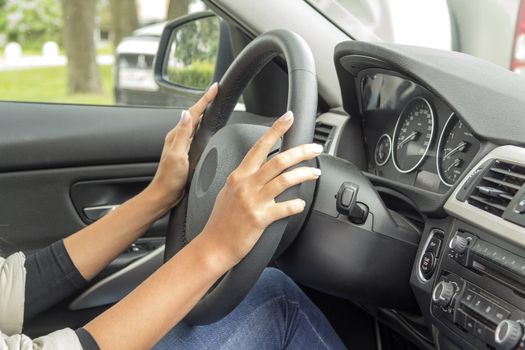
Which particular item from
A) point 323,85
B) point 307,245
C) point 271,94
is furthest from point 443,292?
point 271,94

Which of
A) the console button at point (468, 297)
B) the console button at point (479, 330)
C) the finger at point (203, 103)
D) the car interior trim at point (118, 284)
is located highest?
the finger at point (203, 103)

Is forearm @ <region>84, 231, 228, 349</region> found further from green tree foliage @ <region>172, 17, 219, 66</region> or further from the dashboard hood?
green tree foliage @ <region>172, 17, 219, 66</region>

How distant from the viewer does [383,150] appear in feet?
5.11

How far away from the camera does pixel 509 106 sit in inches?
46.6

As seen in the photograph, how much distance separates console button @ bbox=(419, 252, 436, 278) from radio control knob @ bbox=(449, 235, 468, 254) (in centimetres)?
8

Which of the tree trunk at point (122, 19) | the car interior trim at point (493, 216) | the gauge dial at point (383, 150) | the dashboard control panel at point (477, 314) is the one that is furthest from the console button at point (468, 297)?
the tree trunk at point (122, 19)

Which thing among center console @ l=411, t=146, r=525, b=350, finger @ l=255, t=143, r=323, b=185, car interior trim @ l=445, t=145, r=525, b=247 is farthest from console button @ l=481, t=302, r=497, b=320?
finger @ l=255, t=143, r=323, b=185

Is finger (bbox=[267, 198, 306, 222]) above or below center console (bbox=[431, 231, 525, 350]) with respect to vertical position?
above

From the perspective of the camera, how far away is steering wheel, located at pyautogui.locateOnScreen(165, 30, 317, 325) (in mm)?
1029

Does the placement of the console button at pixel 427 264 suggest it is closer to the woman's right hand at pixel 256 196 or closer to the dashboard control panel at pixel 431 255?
the dashboard control panel at pixel 431 255

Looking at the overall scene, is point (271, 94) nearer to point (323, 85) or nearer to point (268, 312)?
point (323, 85)

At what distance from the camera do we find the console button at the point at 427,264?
121cm

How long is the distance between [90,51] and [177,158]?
48.3 inches

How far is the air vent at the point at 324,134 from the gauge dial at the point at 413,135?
191mm
